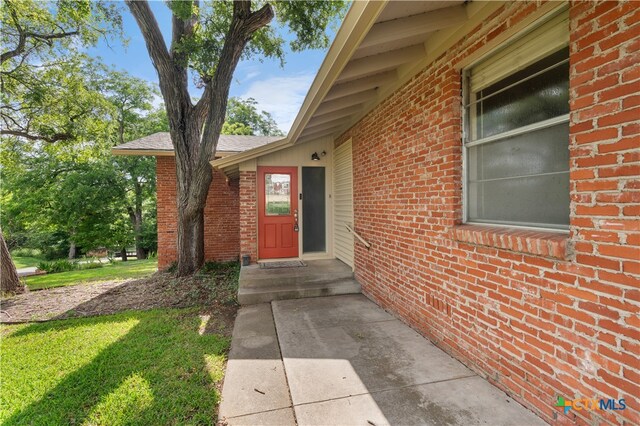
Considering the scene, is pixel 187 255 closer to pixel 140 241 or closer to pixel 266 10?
pixel 266 10

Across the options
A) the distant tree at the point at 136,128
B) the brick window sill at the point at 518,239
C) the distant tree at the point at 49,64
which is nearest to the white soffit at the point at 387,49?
the brick window sill at the point at 518,239

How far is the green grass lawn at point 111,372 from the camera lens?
91.7 inches

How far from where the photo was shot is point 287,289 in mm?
4996

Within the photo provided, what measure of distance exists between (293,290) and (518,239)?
364 cm

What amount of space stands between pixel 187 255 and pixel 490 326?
6547 millimetres

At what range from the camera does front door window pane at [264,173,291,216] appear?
662 centimetres

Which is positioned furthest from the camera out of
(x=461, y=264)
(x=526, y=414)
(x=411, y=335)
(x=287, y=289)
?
(x=287, y=289)

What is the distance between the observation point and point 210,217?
8562 mm

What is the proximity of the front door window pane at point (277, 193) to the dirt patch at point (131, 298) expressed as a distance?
182 cm

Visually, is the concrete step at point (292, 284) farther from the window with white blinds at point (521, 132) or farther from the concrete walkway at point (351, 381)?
the window with white blinds at point (521, 132)

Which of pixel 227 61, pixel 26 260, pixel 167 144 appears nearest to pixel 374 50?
pixel 227 61

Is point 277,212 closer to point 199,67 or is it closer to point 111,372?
point 199,67

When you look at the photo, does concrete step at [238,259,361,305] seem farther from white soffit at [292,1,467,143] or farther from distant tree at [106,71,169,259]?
distant tree at [106,71,169,259]

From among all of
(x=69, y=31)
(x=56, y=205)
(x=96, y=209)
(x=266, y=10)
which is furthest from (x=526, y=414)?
(x=56, y=205)
